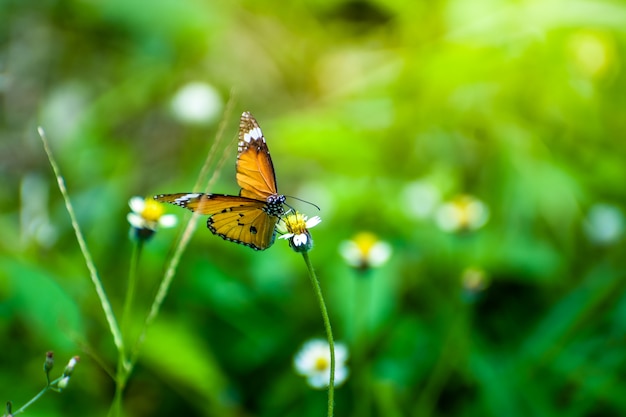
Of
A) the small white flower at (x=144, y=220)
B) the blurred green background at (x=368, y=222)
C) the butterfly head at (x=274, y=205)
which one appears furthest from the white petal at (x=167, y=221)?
the blurred green background at (x=368, y=222)

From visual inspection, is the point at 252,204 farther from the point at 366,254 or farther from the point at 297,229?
the point at 366,254

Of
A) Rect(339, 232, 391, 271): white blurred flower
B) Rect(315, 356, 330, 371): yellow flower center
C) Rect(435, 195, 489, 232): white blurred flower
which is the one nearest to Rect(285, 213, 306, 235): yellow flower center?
Rect(339, 232, 391, 271): white blurred flower

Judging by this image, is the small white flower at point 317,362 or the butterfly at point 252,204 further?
the small white flower at point 317,362

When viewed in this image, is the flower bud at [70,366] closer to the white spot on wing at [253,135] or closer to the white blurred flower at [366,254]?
the white spot on wing at [253,135]

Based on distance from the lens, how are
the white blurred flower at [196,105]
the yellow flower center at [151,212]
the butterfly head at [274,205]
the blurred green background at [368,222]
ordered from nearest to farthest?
the butterfly head at [274,205]
the yellow flower center at [151,212]
the blurred green background at [368,222]
the white blurred flower at [196,105]

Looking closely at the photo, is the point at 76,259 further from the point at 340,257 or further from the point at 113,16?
the point at 113,16

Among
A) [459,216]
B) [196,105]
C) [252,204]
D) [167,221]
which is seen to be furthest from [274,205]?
[196,105]
